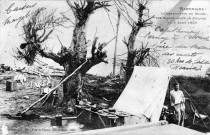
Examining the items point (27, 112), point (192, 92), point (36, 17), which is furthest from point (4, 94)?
point (192, 92)

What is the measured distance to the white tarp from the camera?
263 cm

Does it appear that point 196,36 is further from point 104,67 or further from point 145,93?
point 104,67

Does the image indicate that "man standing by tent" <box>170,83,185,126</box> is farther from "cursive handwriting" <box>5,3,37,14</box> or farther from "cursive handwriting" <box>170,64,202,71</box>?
"cursive handwriting" <box>5,3,37,14</box>

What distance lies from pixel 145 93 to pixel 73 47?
2.51ft

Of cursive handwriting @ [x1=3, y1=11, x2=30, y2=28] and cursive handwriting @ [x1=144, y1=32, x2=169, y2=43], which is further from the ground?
cursive handwriting @ [x1=3, y1=11, x2=30, y2=28]

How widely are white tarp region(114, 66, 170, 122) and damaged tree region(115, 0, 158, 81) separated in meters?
0.06

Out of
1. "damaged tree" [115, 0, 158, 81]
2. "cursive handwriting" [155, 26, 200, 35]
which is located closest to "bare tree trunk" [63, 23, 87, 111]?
"damaged tree" [115, 0, 158, 81]

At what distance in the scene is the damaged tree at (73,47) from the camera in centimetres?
248

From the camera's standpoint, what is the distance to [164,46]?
2.72 metres

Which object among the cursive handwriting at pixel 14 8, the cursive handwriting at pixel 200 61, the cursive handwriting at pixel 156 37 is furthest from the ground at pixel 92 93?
the cursive handwriting at pixel 14 8

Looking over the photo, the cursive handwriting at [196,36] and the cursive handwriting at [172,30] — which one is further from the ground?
the cursive handwriting at [172,30]

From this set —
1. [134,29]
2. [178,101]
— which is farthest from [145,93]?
[134,29]

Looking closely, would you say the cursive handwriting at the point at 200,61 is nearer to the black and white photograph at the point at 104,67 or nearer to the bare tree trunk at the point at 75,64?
the black and white photograph at the point at 104,67

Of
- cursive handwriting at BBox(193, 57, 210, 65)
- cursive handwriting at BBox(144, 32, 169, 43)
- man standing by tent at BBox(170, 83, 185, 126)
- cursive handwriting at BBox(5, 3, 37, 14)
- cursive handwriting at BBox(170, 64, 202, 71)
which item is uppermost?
cursive handwriting at BBox(5, 3, 37, 14)
